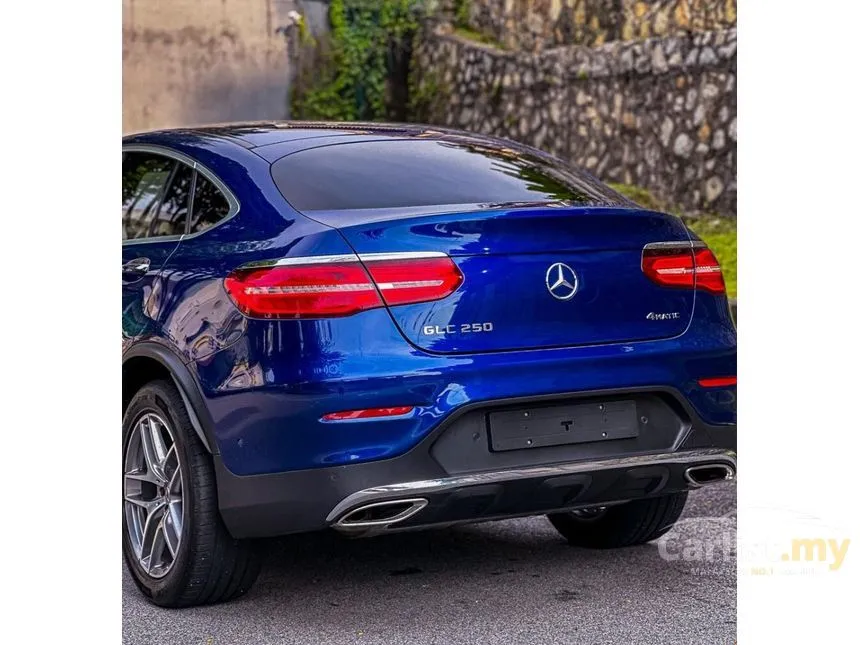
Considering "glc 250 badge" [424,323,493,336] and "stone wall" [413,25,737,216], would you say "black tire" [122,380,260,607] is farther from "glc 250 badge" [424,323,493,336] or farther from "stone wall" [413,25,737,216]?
"stone wall" [413,25,737,216]

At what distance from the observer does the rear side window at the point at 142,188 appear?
518cm

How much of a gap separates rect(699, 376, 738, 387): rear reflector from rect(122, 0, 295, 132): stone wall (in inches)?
421

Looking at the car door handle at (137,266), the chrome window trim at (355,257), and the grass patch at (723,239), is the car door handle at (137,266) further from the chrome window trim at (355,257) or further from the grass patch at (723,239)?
the grass patch at (723,239)

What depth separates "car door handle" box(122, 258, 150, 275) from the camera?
15.9ft

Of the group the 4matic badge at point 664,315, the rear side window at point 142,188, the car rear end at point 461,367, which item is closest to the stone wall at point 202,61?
the rear side window at point 142,188

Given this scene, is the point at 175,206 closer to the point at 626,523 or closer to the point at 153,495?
the point at 153,495

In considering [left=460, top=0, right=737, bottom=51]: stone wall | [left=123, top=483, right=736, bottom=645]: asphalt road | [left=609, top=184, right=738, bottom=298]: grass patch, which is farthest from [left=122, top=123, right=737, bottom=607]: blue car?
[left=460, top=0, right=737, bottom=51]: stone wall

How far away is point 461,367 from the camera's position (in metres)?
4.12

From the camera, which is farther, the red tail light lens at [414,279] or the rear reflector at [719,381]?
the rear reflector at [719,381]

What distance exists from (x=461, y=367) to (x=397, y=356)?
196 mm

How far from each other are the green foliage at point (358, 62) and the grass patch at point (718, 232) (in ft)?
13.1

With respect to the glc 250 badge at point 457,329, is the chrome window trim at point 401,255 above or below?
above
